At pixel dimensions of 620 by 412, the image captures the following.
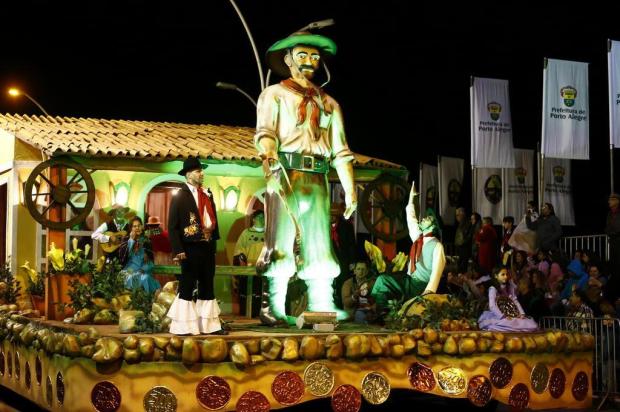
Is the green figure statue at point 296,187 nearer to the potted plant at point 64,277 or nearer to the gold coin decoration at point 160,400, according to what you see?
the gold coin decoration at point 160,400

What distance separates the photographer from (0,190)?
58.7 feet

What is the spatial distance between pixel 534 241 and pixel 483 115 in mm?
3636

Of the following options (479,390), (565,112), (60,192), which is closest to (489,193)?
(565,112)

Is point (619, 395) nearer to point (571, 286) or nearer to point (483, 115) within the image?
point (571, 286)

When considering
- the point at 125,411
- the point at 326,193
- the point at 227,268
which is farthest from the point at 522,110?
the point at 125,411

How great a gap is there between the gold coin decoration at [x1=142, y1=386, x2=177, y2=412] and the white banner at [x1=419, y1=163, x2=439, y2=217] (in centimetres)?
1527

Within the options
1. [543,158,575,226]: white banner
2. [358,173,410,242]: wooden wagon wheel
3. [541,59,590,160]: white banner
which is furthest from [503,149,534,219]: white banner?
[358,173,410,242]: wooden wagon wheel

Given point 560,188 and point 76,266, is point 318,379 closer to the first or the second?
point 76,266

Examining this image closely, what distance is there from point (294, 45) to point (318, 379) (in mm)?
3308

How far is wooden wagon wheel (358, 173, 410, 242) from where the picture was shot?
1275cm

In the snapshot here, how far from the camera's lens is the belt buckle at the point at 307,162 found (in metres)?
9.73

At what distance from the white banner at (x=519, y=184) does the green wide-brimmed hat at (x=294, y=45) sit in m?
11.1

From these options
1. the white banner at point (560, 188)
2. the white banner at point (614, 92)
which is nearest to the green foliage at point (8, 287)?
the white banner at point (614, 92)

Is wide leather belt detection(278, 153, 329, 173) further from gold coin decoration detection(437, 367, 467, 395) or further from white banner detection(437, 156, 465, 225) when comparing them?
white banner detection(437, 156, 465, 225)
